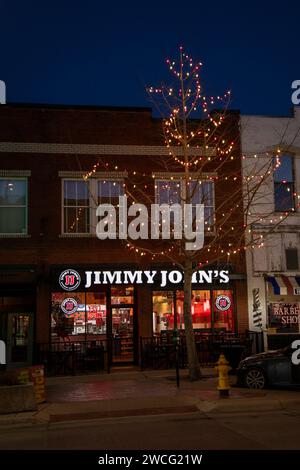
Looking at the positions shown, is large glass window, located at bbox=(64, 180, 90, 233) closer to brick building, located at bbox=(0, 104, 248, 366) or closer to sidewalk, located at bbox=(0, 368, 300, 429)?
brick building, located at bbox=(0, 104, 248, 366)

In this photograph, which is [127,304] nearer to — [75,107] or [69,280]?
[69,280]

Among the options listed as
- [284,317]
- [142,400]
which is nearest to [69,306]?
[142,400]

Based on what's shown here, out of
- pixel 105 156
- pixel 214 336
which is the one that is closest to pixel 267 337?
pixel 214 336

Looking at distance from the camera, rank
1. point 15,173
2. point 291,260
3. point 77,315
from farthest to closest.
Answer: point 291,260 → point 15,173 → point 77,315

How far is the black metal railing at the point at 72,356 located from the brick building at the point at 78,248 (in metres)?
0.37

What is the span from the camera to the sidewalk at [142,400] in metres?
11.9

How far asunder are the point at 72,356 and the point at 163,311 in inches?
150

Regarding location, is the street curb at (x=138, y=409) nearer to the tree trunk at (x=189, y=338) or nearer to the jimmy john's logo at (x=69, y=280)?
the tree trunk at (x=189, y=338)

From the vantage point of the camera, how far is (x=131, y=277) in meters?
19.8

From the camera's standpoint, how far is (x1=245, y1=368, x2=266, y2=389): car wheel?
1404 centimetres

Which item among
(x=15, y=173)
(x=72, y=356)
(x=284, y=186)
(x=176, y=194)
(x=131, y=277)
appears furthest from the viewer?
(x=284, y=186)

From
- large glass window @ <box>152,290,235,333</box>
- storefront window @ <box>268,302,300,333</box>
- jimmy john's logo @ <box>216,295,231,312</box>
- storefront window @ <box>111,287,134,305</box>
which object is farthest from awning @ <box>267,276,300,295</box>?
storefront window @ <box>111,287,134,305</box>

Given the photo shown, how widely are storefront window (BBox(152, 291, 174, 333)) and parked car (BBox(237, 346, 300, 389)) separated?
639 centimetres

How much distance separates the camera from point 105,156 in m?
20.7
